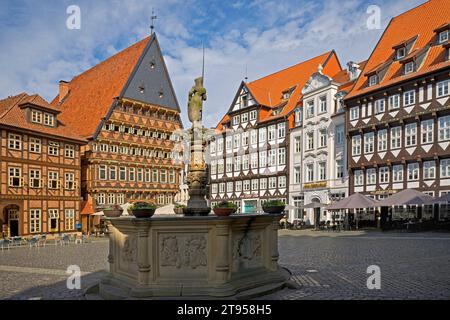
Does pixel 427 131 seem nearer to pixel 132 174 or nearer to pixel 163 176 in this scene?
pixel 163 176

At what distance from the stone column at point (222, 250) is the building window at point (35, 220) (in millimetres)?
24429

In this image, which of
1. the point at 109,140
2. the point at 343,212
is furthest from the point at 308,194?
the point at 109,140

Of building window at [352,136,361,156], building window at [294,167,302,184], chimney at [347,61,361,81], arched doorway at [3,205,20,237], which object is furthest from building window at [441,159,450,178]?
arched doorway at [3,205,20,237]

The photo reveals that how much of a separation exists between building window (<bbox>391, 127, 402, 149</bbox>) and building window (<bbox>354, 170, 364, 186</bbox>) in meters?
3.33

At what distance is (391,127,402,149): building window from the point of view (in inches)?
1076

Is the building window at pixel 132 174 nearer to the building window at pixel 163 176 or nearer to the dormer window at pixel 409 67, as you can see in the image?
the building window at pixel 163 176

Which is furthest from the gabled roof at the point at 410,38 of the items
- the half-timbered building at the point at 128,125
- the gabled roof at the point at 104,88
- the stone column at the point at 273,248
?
the stone column at the point at 273,248

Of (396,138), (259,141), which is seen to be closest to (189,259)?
(396,138)

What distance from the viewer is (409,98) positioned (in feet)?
87.7

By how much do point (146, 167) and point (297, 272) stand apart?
2876 centimetres

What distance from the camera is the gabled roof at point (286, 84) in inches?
1539

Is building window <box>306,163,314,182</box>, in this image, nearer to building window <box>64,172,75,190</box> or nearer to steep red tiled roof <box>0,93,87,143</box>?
steep red tiled roof <box>0,93,87,143</box>

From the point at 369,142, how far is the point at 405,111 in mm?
3592
